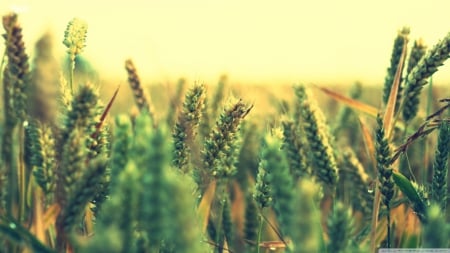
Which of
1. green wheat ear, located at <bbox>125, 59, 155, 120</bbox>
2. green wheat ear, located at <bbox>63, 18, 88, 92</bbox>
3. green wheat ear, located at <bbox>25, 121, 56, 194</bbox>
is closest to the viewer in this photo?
green wheat ear, located at <bbox>25, 121, 56, 194</bbox>

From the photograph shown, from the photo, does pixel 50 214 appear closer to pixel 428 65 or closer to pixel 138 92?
pixel 138 92

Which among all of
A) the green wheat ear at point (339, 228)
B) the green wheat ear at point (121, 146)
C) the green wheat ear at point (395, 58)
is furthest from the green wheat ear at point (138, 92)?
the green wheat ear at point (339, 228)

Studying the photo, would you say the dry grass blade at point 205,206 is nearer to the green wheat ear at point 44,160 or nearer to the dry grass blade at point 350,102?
the green wheat ear at point 44,160

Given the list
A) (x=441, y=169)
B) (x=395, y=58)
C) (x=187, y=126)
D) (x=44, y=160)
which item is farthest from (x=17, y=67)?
(x=395, y=58)

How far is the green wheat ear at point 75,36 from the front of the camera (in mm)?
1292

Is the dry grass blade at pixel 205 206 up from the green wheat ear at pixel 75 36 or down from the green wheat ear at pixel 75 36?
down

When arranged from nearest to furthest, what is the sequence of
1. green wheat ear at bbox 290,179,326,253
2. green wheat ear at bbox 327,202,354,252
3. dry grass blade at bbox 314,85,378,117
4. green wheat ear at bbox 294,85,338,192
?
green wheat ear at bbox 290,179,326,253 < green wheat ear at bbox 327,202,354,252 < green wheat ear at bbox 294,85,338,192 < dry grass blade at bbox 314,85,378,117

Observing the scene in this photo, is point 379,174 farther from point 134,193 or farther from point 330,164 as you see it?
point 134,193

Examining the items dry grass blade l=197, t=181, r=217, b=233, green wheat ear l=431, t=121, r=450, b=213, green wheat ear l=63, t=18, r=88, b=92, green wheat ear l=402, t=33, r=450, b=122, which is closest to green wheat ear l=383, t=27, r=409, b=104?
Answer: green wheat ear l=402, t=33, r=450, b=122

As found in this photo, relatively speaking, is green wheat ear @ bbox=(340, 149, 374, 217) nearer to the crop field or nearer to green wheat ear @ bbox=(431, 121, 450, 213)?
the crop field

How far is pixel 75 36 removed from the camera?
1295mm

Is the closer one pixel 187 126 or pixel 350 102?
Result: pixel 187 126

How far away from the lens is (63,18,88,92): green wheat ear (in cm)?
129

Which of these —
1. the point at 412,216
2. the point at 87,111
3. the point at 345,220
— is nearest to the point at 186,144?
the point at 87,111
